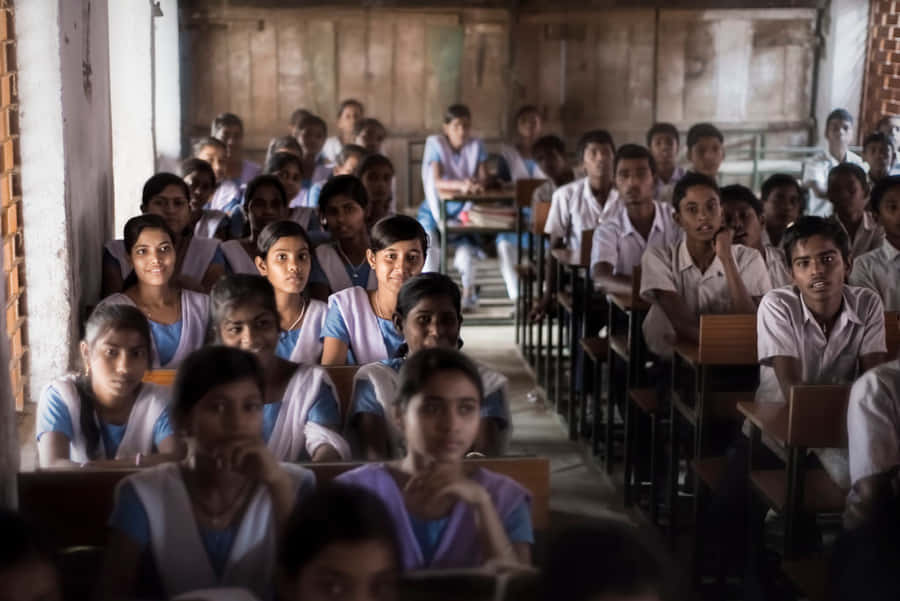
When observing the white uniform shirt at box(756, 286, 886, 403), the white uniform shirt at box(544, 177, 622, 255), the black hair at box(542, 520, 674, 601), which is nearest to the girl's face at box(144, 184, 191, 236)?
the white uniform shirt at box(544, 177, 622, 255)

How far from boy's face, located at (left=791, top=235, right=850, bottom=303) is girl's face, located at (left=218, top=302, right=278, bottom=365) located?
63.0 inches

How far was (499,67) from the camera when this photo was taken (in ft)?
32.7

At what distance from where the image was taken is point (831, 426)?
10.2 ft

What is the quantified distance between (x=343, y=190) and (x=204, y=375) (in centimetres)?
269

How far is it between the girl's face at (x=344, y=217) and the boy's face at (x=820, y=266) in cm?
185

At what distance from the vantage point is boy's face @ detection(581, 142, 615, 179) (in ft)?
21.0

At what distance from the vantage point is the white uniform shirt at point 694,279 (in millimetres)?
4445

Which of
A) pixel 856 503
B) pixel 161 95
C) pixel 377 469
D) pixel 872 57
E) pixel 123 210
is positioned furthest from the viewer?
pixel 872 57

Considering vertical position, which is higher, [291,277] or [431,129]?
[431,129]

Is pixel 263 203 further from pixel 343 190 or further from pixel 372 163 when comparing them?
pixel 372 163

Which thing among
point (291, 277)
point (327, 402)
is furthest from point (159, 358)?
point (327, 402)

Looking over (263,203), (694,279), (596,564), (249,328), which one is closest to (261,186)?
(263,203)

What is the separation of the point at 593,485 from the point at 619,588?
3108 millimetres

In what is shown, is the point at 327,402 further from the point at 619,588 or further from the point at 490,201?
the point at 490,201
